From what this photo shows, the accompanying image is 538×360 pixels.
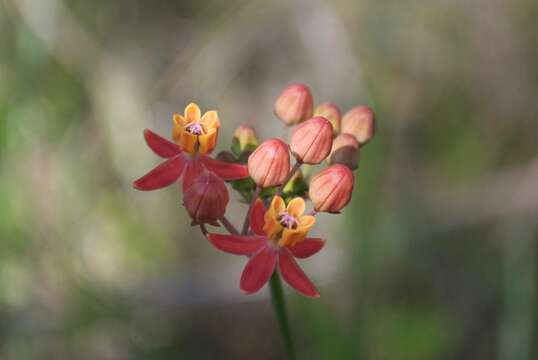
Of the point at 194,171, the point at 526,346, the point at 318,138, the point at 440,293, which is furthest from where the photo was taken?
the point at 440,293

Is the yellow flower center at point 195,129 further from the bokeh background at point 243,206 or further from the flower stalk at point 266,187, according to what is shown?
the bokeh background at point 243,206

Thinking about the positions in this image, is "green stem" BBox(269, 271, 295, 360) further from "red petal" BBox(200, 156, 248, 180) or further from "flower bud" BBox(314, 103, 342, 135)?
"flower bud" BBox(314, 103, 342, 135)

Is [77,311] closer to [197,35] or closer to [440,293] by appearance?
[440,293]

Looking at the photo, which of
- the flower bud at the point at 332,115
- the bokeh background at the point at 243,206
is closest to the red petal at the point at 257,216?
the flower bud at the point at 332,115

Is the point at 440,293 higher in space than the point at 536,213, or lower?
lower

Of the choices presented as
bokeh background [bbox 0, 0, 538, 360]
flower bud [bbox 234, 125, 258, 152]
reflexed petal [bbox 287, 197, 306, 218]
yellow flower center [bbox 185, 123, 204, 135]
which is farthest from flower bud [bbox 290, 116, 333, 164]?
bokeh background [bbox 0, 0, 538, 360]

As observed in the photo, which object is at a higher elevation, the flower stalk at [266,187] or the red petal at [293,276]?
the flower stalk at [266,187]

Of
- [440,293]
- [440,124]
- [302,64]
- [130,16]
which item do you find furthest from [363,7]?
[440,293]
